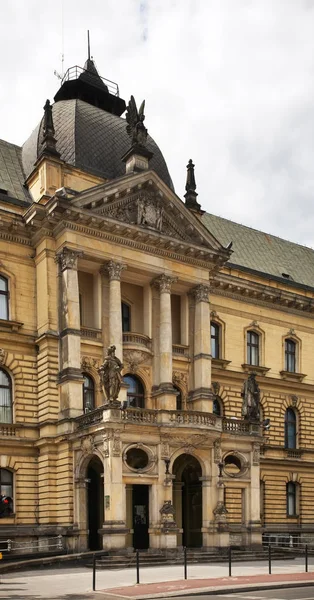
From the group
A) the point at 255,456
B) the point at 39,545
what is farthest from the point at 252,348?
the point at 39,545

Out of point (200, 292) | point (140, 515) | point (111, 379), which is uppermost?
point (200, 292)

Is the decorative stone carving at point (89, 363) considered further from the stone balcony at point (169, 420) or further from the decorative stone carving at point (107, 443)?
the decorative stone carving at point (107, 443)

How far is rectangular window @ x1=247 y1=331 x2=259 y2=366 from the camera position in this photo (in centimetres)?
4675

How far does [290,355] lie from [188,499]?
45.9 feet

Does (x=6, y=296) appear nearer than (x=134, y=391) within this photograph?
Yes

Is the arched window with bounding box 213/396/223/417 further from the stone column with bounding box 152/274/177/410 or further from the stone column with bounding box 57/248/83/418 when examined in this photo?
the stone column with bounding box 57/248/83/418

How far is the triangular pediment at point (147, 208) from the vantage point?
124 ft

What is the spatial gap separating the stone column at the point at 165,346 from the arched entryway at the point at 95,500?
4504 mm

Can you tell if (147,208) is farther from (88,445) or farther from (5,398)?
(88,445)

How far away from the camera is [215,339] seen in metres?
45.2

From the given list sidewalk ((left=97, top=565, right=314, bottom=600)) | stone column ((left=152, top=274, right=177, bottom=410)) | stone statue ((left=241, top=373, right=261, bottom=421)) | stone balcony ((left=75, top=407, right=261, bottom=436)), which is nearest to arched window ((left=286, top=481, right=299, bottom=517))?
stone balcony ((left=75, top=407, right=261, bottom=436))

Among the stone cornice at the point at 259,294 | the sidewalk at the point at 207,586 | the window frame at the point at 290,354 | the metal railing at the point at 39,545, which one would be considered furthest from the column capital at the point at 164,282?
the sidewalk at the point at 207,586

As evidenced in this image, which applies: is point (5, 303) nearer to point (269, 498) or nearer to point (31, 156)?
point (31, 156)

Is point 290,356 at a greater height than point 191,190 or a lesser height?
lesser
